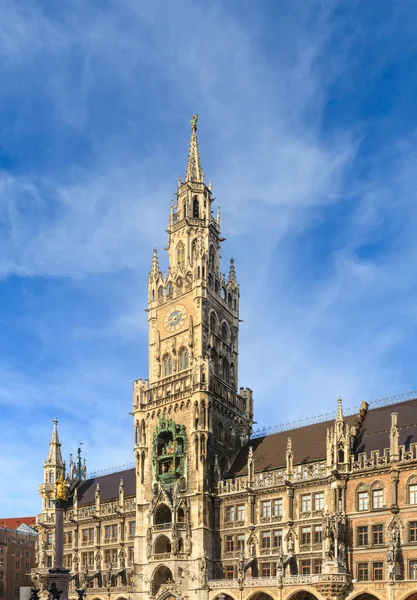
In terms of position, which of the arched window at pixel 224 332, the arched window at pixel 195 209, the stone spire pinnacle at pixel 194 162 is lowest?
the arched window at pixel 224 332

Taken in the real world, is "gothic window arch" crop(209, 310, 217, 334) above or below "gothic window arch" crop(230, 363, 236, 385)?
above

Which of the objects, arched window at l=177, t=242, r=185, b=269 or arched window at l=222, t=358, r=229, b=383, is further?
arched window at l=177, t=242, r=185, b=269

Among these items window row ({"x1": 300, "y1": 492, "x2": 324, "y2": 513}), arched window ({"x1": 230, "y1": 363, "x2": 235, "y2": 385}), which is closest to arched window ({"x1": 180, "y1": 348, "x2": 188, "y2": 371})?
arched window ({"x1": 230, "y1": 363, "x2": 235, "y2": 385})

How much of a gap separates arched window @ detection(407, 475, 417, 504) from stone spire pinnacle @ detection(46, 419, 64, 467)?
55.9 meters

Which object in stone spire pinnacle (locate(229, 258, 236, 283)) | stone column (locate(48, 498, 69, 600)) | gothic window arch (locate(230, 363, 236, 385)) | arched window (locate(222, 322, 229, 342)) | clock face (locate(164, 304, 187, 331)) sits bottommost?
stone column (locate(48, 498, 69, 600))

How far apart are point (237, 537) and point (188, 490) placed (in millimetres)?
6697

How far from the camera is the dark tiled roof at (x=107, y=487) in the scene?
289 feet

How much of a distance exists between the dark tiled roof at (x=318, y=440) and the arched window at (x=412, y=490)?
3730mm

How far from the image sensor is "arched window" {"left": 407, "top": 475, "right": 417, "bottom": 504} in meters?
58.4

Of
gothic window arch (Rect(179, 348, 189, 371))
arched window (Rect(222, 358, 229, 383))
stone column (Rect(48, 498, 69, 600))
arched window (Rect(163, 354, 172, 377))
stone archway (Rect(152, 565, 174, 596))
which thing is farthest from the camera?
arched window (Rect(222, 358, 229, 383))

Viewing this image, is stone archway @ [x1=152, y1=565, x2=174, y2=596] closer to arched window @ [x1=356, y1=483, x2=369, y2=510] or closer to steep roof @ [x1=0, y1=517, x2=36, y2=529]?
arched window @ [x1=356, y1=483, x2=369, y2=510]

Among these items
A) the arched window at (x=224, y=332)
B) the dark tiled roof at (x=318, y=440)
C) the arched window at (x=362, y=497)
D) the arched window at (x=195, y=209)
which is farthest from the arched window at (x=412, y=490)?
the arched window at (x=195, y=209)

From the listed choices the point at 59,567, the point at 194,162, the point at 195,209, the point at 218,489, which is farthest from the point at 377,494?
the point at 194,162

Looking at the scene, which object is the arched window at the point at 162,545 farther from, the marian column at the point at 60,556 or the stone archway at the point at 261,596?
the marian column at the point at 60,556
